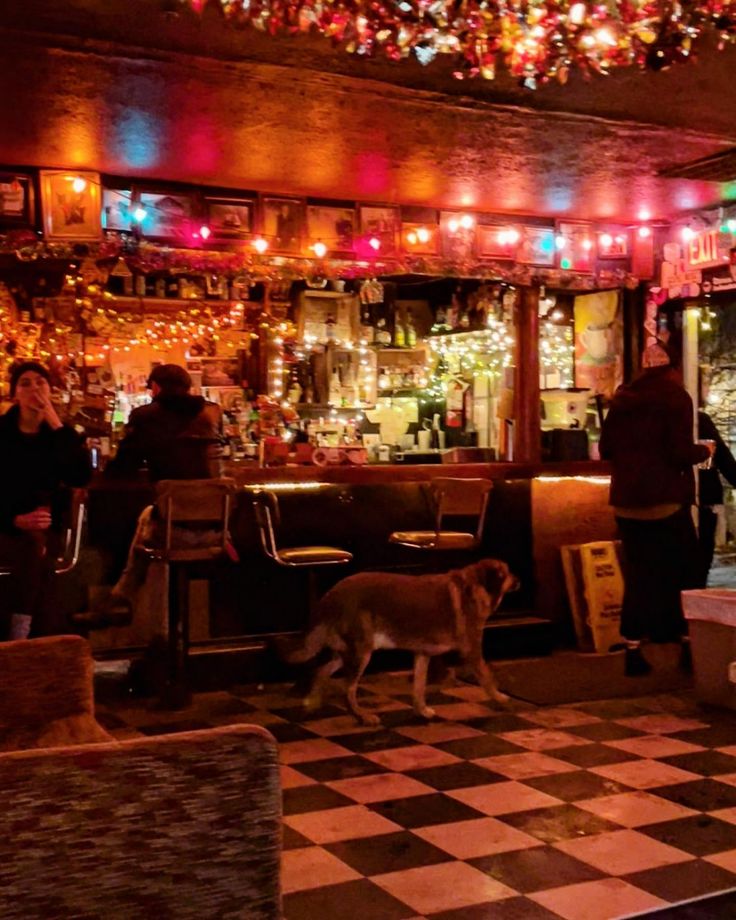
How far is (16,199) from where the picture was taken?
5969 millimetres

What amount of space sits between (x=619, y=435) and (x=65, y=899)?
501 cm

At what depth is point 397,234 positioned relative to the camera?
22.9ft

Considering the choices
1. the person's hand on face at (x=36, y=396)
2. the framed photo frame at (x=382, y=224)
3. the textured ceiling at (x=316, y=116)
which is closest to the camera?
the textured ceiling at (x=316, y=116)

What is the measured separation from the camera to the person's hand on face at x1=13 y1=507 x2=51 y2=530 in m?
4.79

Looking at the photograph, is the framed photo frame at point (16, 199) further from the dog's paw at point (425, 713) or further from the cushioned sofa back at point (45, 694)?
the cushioned sofa back at point (45, 694)

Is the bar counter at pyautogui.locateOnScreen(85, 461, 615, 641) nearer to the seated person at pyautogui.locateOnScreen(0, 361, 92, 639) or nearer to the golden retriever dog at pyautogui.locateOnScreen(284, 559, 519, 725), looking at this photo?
the seated person at pyautogui.locateOnScreen(0, 361, 92, 639)

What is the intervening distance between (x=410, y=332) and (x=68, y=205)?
15.3 ft

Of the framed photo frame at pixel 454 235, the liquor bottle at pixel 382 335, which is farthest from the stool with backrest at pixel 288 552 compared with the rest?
the liquor bottle at pixel 382 335

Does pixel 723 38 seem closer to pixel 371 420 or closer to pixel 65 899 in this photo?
pixel 65 899

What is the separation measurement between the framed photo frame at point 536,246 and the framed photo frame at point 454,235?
0.40 metres

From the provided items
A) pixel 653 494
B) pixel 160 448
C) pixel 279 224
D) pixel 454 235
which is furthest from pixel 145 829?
pixel 454 235

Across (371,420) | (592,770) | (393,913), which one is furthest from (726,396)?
(393,913)

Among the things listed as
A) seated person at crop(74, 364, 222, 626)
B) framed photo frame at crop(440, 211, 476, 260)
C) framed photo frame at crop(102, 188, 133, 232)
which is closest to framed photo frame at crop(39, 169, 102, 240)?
framed photo frame at crop(102, 188, 133, 232)

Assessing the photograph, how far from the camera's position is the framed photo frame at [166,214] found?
6301mm
